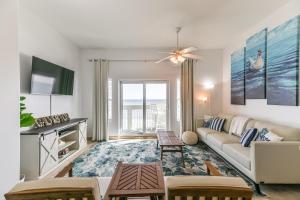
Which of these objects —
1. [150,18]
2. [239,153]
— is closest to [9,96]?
[150,18]

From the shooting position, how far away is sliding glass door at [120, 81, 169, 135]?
6367 millimetres

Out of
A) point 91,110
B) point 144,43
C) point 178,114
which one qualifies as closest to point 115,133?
point 91,110

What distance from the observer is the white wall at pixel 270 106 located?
10.5 feet

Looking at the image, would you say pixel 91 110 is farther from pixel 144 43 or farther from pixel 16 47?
pixel 16 47

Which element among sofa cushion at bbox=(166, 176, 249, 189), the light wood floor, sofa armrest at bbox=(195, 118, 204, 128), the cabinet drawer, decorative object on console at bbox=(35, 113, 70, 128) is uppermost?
decorative object on console at bbox=(35, 113, 70, 128)

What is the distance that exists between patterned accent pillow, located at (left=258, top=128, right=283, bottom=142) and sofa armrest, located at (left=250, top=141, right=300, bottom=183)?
27 centimetres

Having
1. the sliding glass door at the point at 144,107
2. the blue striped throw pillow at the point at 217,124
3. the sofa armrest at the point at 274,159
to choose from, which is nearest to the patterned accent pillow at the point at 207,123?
the blue striped throw pillow at the point at 217,124

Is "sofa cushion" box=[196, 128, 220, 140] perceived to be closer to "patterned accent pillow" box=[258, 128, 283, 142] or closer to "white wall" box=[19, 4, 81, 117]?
"patterned accent pillow" box=[258, 128, 283, 142]

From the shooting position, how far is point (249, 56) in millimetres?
4469

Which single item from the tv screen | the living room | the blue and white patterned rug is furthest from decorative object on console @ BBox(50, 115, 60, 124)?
the blue and white patterned rug

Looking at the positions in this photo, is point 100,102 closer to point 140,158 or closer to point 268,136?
point 140,158

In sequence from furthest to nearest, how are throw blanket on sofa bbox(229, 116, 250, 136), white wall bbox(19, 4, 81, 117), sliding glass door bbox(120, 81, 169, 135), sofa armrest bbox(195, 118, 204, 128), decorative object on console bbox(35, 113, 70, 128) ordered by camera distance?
1. sliding glass door bbox(120, 81, 169, 135)
2. sofa armrest bbox(195, 118, 204, 128)
3. throw blanket on sofa bbox(229, 116, 250, 136)
4. decorative object on console bbox(35, 113, 70, 128)
5. white wall bbox(19, 4, 81, 117)

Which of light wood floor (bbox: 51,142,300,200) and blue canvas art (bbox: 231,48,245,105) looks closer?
light wood floor (bbox: 51,142,300,200)

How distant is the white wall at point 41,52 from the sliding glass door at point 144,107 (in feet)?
5.38
